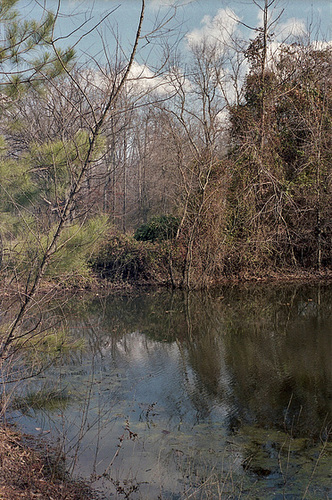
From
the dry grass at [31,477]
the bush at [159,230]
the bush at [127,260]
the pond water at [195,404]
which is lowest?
the pond water at [195,404]

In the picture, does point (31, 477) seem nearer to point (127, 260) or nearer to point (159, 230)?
point (127, 260)

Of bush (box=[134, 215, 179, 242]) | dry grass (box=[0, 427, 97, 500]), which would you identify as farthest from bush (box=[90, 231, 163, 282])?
dry grass (box=[0, 427, 97, 500])

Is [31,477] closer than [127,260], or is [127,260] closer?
[31,477]

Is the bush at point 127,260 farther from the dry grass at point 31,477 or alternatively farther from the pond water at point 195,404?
the dry grass at point 31,477

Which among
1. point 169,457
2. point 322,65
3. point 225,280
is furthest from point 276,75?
point 169,457

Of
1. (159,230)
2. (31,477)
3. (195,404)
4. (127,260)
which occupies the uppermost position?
(159,230)

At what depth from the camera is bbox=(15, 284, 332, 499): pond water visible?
352cm

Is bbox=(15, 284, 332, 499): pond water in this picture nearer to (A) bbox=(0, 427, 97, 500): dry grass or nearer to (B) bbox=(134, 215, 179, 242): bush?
(A) bbox=(0, 427, 97, 500): dry grass

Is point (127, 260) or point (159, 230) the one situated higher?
point (159, 230)

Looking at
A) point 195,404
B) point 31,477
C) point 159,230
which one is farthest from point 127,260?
point 31,477

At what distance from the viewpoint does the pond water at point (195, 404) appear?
352 cm

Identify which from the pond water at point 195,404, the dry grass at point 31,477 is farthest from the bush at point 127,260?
the dry grass at point 31,477

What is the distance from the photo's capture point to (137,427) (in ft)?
14.6

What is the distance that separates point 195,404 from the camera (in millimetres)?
5047
